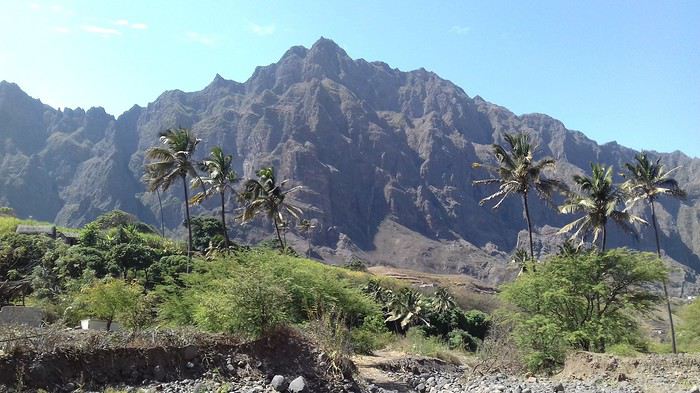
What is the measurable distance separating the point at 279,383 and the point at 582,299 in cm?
1894

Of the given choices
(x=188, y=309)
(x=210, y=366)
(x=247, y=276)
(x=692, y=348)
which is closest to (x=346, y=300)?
(x=188, y=309)

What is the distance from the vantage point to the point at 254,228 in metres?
188

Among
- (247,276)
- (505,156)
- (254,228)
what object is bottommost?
(254,228)

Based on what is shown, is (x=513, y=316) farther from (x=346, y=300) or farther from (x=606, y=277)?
(x=346, y=300)

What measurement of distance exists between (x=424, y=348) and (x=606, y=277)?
50.4 feet

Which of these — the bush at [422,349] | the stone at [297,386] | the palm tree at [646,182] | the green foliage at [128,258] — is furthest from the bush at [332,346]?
the green foliage at [128,258]

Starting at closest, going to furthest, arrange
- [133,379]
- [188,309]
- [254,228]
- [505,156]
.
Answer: [133,379], [188,309], [505,156], [254,228]

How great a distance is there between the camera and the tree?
2672cm

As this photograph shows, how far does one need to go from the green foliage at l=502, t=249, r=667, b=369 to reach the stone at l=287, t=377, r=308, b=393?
14.3m

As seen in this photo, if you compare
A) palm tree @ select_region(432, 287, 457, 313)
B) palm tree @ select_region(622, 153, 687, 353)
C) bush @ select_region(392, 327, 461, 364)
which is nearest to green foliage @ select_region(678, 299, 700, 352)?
palm tree @ select_region(622, 153, 687, 353)

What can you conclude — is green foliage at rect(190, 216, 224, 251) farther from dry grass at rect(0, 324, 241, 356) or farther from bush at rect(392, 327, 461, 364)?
dry grass at rect(0, 324, 241, 356)

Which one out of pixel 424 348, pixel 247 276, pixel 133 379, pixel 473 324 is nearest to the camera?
pixel 133 379

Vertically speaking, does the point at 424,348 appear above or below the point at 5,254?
below

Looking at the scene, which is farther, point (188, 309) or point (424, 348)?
point (424, 348)
